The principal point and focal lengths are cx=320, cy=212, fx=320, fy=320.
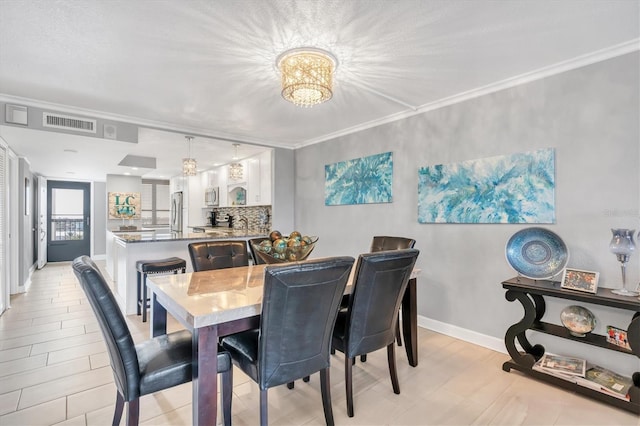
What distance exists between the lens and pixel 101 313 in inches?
52.7

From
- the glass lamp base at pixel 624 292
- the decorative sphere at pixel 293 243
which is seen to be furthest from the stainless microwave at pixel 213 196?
the glass lamp base at pixel 624 292

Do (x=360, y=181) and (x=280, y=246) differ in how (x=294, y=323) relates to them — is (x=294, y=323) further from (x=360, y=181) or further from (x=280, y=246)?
(x=360, y=181)

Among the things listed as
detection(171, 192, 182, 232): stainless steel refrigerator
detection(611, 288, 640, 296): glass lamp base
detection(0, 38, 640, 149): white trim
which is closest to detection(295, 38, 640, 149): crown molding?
detection(0, 38, 640, 149): white trim

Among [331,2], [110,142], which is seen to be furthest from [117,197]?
[331,2]

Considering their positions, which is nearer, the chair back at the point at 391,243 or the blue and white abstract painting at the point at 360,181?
the chair back at the point at 391,243

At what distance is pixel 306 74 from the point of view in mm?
2139

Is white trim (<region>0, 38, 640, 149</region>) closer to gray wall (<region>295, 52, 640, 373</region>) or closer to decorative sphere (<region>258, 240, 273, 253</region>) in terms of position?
gray wall (<region>295, 52, 640, 373</region>)

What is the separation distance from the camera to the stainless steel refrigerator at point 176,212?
8.27 metres

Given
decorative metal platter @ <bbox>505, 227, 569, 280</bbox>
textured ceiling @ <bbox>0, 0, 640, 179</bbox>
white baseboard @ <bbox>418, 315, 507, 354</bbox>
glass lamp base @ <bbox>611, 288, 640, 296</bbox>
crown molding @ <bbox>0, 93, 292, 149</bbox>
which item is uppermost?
textured ceiling @ <bbox>0, 0, 640, 179</bbox>

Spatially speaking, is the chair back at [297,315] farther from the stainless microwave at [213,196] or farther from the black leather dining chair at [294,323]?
the stainless microwave at [213,196]

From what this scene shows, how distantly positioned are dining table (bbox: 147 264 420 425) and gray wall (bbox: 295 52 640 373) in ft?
5.28

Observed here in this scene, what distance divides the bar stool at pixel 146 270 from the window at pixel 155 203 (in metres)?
5.78

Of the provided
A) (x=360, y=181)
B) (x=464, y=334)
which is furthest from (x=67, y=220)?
(x=464, y=334)

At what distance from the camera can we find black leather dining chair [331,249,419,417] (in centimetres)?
185
